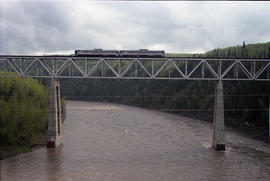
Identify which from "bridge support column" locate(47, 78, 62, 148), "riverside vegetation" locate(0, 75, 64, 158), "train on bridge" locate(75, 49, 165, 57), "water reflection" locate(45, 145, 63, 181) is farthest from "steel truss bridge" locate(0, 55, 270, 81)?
"water reflection" locate(45, 145, 63, 181)

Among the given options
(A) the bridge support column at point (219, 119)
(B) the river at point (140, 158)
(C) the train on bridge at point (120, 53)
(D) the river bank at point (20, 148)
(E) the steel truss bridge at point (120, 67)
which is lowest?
(B) the river at point (140, 158)

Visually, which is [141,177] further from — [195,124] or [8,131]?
[195,124]

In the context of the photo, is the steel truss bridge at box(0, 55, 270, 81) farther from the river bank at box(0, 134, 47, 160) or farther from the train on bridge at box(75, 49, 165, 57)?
the river bank at box(0, 134, 47, 160)

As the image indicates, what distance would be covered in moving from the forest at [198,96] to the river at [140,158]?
6.95m

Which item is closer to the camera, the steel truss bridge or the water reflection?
the water reflection

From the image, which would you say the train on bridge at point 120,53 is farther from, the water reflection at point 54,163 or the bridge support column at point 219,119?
the water reflection at point 54,163

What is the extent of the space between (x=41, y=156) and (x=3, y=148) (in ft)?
15.8

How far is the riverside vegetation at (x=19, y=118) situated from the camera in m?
38.5

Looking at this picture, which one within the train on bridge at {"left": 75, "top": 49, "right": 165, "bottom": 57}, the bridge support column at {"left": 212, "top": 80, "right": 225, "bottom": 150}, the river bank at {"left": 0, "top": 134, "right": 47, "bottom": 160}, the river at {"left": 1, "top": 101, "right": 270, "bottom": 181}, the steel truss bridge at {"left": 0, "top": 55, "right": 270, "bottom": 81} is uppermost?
the train on bridge at {"left": 75, "top": 49, "right": 165, "bottom": 57}

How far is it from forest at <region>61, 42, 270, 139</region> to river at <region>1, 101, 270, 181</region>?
6.95 m

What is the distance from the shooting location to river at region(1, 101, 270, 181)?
31.8 meters

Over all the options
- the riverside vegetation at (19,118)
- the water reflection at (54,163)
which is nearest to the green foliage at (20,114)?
the riverside vegetation at (19,118)

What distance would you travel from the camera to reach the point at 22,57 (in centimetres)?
4259

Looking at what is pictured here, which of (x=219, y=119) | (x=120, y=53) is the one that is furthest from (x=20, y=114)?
(x=219, y=119)
